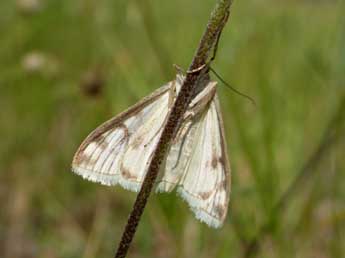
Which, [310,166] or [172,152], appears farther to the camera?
[310,166]

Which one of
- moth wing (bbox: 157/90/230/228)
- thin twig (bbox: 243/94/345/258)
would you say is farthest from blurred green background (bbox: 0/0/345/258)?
moth wing (bbox: 157/90/230/228)

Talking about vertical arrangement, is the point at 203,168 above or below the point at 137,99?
above

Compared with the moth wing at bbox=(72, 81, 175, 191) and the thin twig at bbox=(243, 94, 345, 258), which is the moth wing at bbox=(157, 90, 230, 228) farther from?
the thin twig at bbox=(243, 94, 345, 258)

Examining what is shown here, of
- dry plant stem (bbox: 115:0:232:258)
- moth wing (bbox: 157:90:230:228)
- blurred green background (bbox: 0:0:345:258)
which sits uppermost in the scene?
dry plant stem (bbox: 115:0:232:258)

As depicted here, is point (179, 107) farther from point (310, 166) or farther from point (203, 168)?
point (310, 166)

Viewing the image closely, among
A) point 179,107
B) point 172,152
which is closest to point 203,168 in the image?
point 172,152
